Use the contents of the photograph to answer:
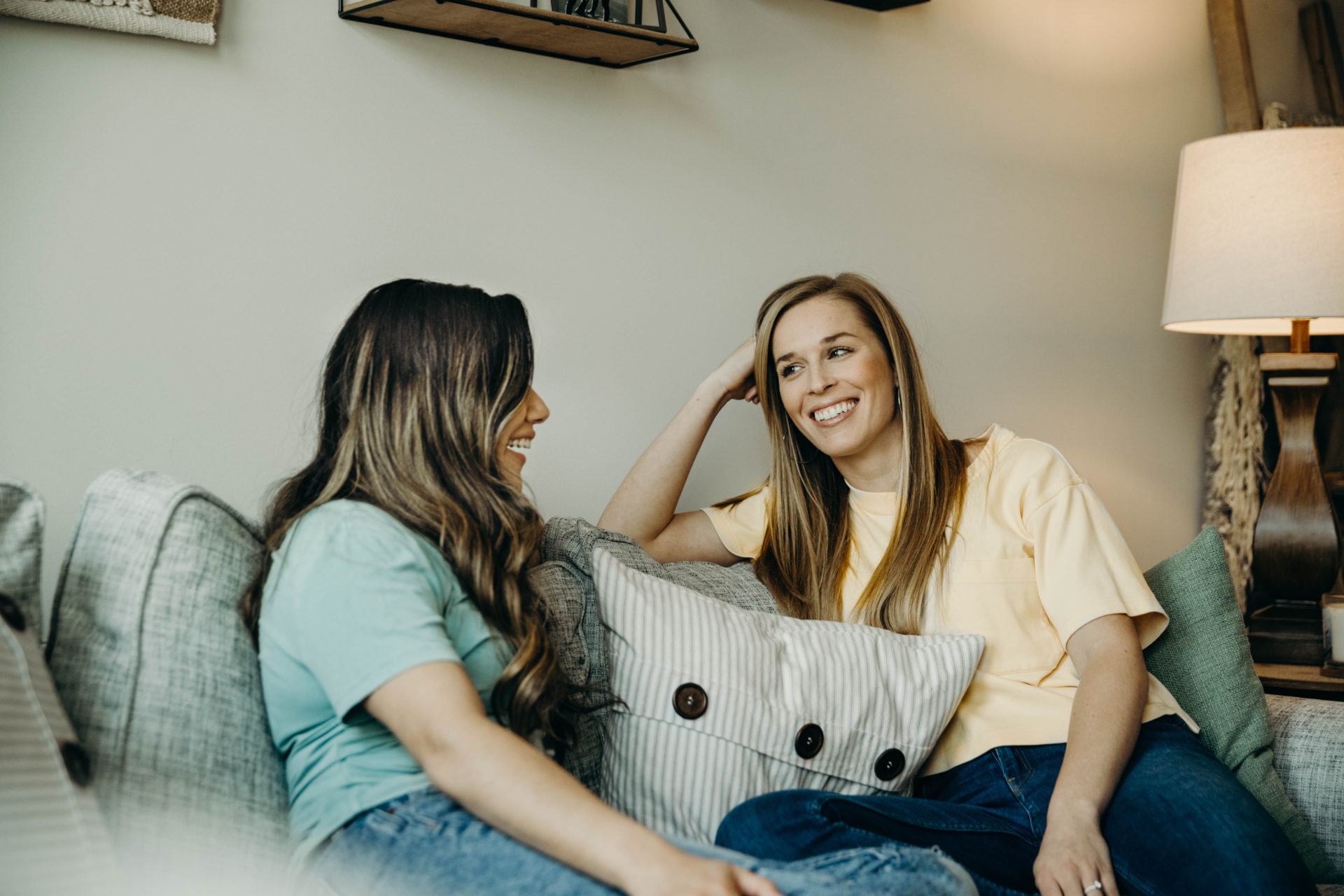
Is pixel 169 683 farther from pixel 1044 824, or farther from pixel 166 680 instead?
pixel 1044 824

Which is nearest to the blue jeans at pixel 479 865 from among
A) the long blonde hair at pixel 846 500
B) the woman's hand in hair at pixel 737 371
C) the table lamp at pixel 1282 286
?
the long blonde hair at pixel 846 500

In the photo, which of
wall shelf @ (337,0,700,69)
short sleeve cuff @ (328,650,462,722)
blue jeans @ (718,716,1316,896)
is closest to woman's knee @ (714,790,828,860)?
blue jeans @ (718,716,1316,896)

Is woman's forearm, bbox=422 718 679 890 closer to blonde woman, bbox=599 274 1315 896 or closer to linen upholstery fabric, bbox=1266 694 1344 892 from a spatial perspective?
blonde woman, bbox=599 274 1315 896

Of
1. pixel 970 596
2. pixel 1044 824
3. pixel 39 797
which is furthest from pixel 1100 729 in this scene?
pixel 39 797

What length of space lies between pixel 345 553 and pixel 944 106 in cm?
166

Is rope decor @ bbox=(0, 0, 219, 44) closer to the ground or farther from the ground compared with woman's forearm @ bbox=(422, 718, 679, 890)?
farther from the ground

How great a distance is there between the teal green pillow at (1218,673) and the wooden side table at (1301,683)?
438mm

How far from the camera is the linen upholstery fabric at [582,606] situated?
52.7 inches

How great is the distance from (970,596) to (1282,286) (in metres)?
0.89

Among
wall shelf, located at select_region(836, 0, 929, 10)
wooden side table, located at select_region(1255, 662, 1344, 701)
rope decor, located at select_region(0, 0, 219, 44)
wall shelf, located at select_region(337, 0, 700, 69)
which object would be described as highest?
wall shelf, located at select_region(836, 0, 929, 10)

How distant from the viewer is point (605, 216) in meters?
1.84

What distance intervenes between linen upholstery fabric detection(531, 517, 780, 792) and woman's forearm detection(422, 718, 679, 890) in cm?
33

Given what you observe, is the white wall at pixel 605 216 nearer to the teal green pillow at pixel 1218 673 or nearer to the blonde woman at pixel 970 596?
the blonde woman at pixel 970 596

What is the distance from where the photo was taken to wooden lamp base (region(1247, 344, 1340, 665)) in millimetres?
2111
